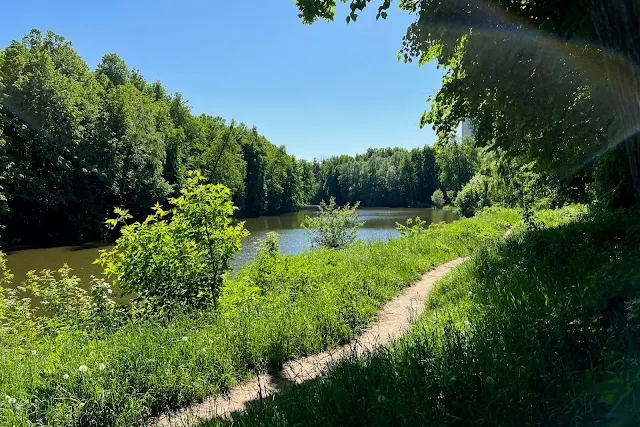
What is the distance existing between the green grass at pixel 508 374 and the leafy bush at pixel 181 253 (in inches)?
163

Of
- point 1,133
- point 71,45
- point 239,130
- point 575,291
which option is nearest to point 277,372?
point 575,291

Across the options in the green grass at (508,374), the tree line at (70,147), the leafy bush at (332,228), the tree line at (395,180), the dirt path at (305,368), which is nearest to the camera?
the green grass at (508,374)

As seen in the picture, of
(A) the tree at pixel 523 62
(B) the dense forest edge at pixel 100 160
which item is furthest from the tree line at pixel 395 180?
(A) the tree at pixel 523 62

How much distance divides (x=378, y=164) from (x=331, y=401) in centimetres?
12695

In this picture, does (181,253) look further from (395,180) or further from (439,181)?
(395,180)

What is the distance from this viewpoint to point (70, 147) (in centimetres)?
3466

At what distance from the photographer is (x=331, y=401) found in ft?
9.92

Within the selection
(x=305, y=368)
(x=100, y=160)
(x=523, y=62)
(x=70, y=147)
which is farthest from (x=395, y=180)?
(x=305, y=368)

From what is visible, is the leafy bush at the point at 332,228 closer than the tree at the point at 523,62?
No

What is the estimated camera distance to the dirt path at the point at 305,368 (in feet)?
13.4

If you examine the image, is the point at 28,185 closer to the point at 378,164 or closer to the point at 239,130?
the point at 239,130

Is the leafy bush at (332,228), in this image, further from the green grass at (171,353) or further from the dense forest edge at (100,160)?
the green grass at (171,353)

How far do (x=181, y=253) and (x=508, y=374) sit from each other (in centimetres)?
609

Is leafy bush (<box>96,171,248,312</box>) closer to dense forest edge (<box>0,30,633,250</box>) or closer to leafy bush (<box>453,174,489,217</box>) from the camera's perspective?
dense forest edge (<box>0,30,633,250</box>)
